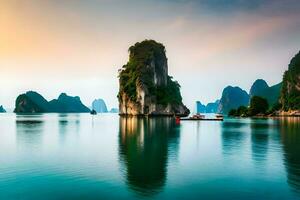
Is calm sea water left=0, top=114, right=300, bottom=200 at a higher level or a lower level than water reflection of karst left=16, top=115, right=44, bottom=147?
lower

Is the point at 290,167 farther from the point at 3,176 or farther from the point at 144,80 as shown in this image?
the point at 144,80

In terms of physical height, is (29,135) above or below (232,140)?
above

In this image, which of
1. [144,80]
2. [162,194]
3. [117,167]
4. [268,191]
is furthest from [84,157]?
[144,80]

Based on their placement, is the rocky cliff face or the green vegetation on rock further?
the rocky cliff face

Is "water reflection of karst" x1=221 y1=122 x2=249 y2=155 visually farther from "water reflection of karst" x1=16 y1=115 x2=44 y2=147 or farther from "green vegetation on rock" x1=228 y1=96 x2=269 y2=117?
"green vegetation on rock" x1=228 y1=96 x2=269 y2=117

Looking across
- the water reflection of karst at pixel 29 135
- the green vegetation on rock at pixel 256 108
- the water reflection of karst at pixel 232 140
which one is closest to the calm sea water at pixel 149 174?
the water reflection of karst at pixel 232 140

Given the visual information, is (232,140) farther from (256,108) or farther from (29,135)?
(256,108)

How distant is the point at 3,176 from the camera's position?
73.7ft

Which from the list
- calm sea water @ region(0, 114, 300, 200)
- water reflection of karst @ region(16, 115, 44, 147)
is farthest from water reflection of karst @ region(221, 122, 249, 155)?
water reflection of karst @ region(16, 115, 44, 147)

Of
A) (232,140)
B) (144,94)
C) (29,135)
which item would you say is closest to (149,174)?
(232,140)

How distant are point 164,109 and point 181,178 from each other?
168345 mm

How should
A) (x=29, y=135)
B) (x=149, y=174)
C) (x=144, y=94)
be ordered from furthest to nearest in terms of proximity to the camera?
(x=144, y=94), (x=29, y=135), (x=149, y=174)

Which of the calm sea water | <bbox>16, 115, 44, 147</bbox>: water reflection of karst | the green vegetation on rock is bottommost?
the calm sea water

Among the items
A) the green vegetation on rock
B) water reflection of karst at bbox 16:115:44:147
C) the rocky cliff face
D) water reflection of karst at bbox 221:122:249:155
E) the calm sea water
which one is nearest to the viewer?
the calm sea water
